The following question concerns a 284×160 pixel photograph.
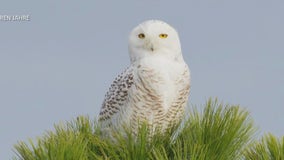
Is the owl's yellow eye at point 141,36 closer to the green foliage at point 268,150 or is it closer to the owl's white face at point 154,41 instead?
the owl's white face at point 154,41

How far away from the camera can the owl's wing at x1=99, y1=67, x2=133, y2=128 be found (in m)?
5.82

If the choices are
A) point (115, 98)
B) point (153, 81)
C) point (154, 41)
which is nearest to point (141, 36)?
point (154, 41)

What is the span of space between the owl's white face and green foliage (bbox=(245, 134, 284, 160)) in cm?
95

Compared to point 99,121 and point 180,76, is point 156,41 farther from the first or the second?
point 99,121

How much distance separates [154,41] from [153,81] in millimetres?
323

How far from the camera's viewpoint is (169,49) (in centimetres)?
582

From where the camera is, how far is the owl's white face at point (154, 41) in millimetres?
5750

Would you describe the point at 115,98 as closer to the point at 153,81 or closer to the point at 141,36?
the point at 153,81

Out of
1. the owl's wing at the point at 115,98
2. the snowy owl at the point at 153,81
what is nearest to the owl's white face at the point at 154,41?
the snowy owl at the point at 153,81

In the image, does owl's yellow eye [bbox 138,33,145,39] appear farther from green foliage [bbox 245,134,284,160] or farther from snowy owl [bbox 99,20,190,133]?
green foliage [bbox 245,134,284,160]

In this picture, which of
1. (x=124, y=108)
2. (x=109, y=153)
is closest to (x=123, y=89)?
(x=124, y=108)

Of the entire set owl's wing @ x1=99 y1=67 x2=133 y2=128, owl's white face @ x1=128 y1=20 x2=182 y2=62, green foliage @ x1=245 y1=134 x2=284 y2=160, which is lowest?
A: green foliage @ x1=245 y1=134 x2=284 y2=160

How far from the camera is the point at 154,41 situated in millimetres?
5754

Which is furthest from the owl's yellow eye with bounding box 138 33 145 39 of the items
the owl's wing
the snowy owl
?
the owl's wing
